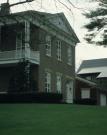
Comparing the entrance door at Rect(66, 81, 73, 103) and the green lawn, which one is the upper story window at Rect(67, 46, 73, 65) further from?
the green lawn

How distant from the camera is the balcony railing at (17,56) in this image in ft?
125

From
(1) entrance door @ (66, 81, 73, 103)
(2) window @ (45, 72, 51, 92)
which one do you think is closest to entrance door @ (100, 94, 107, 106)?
(1) entrance door @ (66, 81, 73, 103)

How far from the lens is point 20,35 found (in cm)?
1677

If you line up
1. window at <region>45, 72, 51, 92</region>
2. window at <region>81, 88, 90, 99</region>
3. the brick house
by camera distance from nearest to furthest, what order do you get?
the brick house → window at <region>45, 72, 51, 92</region> → window at <region>81, 88, 90, 99</region>

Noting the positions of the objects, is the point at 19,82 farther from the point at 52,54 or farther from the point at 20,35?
the point at 20,35

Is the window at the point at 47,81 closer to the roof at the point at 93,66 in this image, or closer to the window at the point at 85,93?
Answer: the window at the point at 85,93

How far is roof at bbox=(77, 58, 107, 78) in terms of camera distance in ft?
265

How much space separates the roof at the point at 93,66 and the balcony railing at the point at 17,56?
38.6 metres

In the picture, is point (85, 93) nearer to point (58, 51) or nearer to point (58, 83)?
point (58, 83)

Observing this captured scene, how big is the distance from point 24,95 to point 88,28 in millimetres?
9611

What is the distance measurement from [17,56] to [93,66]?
48.8 meters

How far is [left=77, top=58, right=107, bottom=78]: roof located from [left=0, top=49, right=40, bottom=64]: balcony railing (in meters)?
38.6

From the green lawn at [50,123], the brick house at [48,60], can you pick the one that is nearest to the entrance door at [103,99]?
the brick house at [48,60]

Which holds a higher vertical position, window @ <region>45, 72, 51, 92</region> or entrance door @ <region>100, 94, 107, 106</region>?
window @ <region>45, 72, 51, 92</region>
